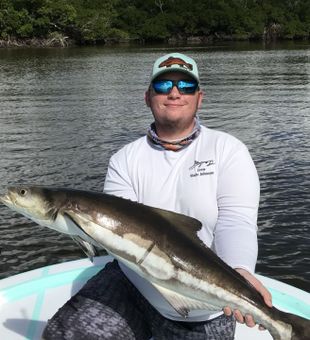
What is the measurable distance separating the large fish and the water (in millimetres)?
5504

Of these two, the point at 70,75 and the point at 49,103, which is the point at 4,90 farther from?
the point at 70,75

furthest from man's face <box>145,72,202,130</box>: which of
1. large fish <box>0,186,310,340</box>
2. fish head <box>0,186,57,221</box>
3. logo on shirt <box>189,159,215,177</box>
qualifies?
fish head <box>0,186,57,221</box>

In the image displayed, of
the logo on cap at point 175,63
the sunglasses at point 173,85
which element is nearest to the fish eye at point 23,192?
the sunglasses at point 173,85

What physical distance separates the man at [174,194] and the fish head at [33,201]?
0.84 m

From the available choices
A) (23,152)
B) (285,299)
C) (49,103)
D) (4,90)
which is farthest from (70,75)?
(285,299)

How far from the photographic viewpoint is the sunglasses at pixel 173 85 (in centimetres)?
417

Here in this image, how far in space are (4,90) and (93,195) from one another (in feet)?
90.0

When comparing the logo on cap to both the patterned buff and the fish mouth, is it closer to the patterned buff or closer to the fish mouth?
the patterned buff

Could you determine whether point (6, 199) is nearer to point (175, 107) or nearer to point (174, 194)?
point (174, 194)

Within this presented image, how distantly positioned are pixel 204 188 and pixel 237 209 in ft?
0.93

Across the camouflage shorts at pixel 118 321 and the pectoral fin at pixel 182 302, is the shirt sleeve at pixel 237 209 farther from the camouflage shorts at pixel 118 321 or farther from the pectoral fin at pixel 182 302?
the camouflage shorts at pixel 118 321

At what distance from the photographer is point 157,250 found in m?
3.35

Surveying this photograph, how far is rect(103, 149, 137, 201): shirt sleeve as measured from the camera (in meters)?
4.16

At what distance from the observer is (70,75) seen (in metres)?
37.8
